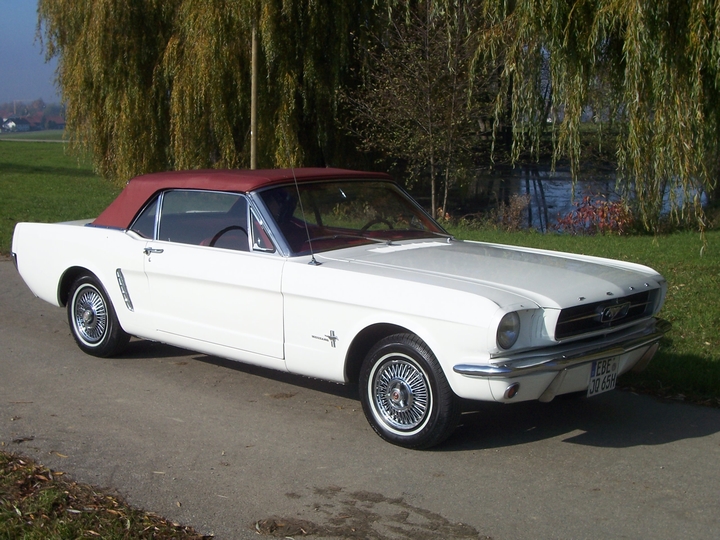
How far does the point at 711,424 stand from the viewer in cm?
555

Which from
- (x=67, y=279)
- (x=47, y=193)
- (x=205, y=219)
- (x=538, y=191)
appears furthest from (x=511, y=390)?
(x=47, y=193)

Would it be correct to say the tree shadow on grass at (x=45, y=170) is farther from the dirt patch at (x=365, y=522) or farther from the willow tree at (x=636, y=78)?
the dirt patch at (x=365, y=522)

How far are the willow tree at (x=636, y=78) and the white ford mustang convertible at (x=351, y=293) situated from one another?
1.65 meters

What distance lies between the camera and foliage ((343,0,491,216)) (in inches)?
590

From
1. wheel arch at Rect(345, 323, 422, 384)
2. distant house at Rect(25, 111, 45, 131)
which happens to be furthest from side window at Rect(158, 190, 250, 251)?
distant house at Rect(25, 111, 45, 131)

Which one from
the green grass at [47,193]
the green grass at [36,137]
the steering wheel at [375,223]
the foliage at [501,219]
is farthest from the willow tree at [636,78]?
the green grass at [36,137]

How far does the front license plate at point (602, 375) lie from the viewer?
4.98 meters

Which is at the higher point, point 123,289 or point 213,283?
point 213,283

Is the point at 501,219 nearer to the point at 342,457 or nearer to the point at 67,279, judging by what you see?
the point at 67,279

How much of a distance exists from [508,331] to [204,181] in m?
2.78

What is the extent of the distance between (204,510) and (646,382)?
3.68 meters

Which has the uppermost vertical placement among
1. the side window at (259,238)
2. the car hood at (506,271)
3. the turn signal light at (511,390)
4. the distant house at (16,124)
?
the distant house at (16,124)

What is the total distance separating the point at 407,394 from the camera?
5.02 meters

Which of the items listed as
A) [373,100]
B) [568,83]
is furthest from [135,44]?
[568,83]
